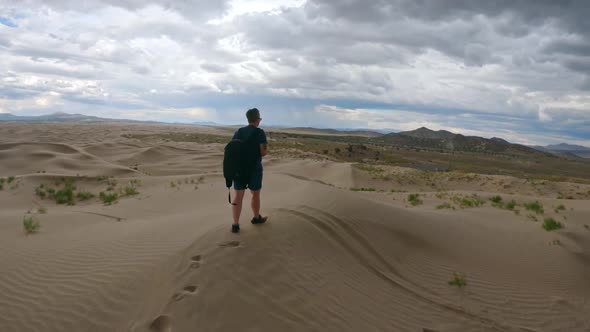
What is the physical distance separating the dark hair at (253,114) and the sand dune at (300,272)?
177 cm

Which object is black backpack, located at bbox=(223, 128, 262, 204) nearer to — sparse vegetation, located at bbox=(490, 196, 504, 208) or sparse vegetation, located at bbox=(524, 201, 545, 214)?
sparse vegetation, located at bbox=(524, 201, 545, 214)

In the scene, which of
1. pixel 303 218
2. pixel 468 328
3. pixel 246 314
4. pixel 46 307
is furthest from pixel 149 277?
pixel 468 328

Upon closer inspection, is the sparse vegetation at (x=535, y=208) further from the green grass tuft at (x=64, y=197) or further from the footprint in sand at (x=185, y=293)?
the green grass tuft at (x=64, y=197)

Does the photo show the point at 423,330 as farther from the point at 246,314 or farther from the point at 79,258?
the point at 79,258

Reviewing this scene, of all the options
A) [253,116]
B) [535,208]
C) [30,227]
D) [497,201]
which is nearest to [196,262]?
[253,116]

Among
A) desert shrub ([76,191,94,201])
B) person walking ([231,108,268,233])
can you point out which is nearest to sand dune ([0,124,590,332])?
person walking ([231,108,268,233])

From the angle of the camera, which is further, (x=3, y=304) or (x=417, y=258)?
(x=417, y=258)

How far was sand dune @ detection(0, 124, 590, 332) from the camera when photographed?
4016mm

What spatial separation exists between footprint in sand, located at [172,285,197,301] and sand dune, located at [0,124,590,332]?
14mm

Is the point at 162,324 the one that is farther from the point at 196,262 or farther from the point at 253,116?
the point at 253,116

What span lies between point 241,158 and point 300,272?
74.1 inches

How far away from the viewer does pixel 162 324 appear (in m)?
3.70

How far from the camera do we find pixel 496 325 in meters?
4.71

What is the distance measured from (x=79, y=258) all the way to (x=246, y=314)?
11.2ft
